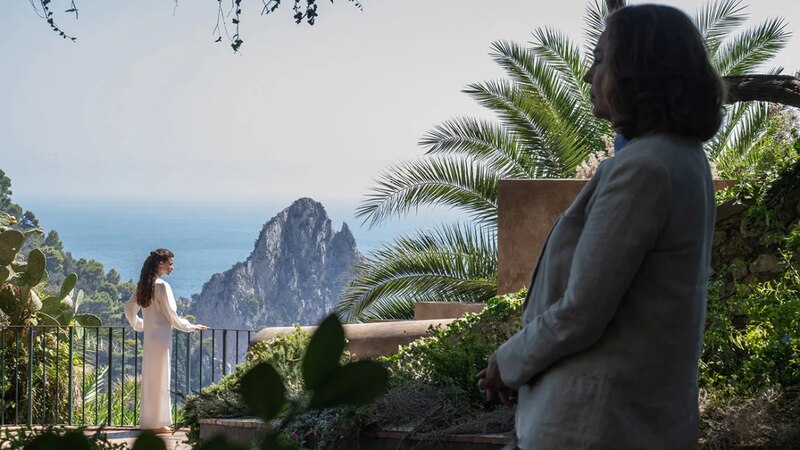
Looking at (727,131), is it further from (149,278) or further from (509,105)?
(149,278)

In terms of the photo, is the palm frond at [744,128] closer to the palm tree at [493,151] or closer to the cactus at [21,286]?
the palm tree at [493,151]

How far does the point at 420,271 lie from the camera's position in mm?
14320

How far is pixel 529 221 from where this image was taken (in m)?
8.48

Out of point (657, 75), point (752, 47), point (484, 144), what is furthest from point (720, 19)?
point (657, 75)

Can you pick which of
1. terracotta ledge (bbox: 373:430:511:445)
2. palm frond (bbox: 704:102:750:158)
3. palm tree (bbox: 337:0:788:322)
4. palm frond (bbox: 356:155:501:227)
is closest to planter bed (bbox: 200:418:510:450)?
terracotta ledge (bbox: 373:430:511:445)

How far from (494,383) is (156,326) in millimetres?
9342

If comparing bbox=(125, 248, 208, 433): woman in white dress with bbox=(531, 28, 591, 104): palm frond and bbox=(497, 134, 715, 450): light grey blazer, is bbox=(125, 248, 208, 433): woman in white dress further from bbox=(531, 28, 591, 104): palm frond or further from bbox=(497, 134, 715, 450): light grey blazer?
bbox=(497, 134, 715, 450): light grey blazer

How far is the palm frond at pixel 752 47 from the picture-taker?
1491 cm

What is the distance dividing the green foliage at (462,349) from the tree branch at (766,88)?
1940mm

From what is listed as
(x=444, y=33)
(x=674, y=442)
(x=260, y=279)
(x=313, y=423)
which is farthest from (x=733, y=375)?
(x=444, y=33)

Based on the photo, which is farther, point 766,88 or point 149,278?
point 149,278

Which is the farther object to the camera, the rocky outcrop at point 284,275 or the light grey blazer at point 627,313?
the rocky outcrop at point 284,275

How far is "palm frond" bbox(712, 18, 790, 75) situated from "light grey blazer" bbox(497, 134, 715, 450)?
1385 centimetres

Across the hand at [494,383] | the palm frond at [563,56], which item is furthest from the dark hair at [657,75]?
the palm frond at [563,56]
